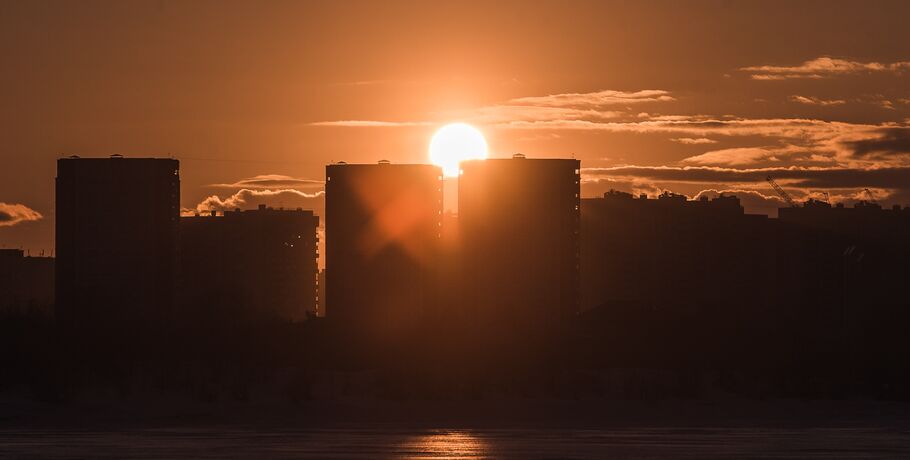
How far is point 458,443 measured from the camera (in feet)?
282

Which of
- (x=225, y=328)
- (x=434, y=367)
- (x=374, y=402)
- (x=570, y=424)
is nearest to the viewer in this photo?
(x=570, y=424)

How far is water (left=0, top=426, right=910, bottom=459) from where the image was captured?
252ft

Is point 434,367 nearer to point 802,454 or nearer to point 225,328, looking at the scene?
point 225,328

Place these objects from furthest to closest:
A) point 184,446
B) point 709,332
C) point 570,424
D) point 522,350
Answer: point 709,332
point 522,350
point 570,424
point 184,446

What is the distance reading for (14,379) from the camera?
123562 millimetres

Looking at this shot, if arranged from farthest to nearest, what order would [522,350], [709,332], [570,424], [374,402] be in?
[709,332]
[522,350]
[374,402]
[570,424]

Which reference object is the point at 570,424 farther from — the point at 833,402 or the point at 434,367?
the point at 434,367

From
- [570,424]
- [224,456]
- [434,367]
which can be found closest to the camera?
[224,456]

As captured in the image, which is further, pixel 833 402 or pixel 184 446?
pixel 833 402

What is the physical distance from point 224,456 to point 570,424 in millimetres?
35511

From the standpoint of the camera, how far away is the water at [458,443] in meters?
76.8

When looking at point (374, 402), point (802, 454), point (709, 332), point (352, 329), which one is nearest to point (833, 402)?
point (374, 402)

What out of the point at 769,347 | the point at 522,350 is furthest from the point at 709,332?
the point at 522,350

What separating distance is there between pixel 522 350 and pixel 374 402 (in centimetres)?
4265
